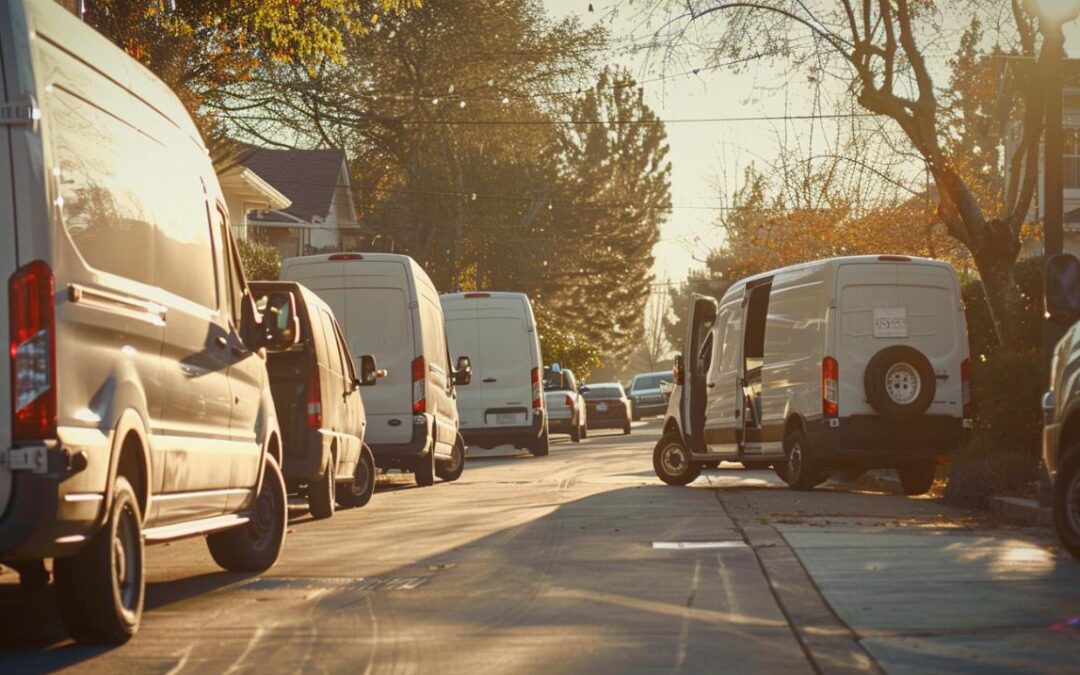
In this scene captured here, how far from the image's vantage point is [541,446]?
29.5m

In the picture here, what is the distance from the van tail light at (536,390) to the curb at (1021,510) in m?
13.2

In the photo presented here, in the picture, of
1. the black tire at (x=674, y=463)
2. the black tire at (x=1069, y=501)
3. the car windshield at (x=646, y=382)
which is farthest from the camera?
the car windshield at (x=646, y=382)

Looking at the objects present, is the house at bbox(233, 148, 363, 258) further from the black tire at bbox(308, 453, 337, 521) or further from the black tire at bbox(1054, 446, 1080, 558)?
the black tire at bbox(1054, 446, 1080, 558)

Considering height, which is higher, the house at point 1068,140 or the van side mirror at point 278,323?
the house at point 1068,140

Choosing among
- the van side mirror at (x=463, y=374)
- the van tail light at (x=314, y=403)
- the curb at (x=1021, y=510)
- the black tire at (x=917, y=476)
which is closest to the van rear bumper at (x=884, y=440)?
the black tire at (x=917, y=476)

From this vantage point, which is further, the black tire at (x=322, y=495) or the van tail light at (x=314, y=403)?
the black tire at (x=322, y=495)

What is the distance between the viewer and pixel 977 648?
724cm

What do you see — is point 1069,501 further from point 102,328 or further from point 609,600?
point 102,328

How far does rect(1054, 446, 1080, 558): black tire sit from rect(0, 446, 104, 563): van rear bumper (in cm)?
617

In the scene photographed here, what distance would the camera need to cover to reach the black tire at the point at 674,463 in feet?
68.9

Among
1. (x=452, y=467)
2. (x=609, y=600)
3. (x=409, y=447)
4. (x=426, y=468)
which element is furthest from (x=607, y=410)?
(x=609, y=600)

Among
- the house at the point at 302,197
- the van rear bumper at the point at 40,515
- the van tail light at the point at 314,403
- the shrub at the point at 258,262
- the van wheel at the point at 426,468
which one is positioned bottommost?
the van wheel at the point at 426,468

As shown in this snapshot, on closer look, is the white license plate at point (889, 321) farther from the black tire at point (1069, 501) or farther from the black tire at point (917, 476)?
the black tire at point (1069, 501)

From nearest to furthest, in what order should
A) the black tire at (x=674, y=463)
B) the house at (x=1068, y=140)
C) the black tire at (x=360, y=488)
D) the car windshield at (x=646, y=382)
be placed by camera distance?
1. the black tire at (x=360, y=488)
2. the black tire at (x=674, y=463)
3. the house at (x=1068, y=140)
4. the car windshield at (x=646, y=382)
